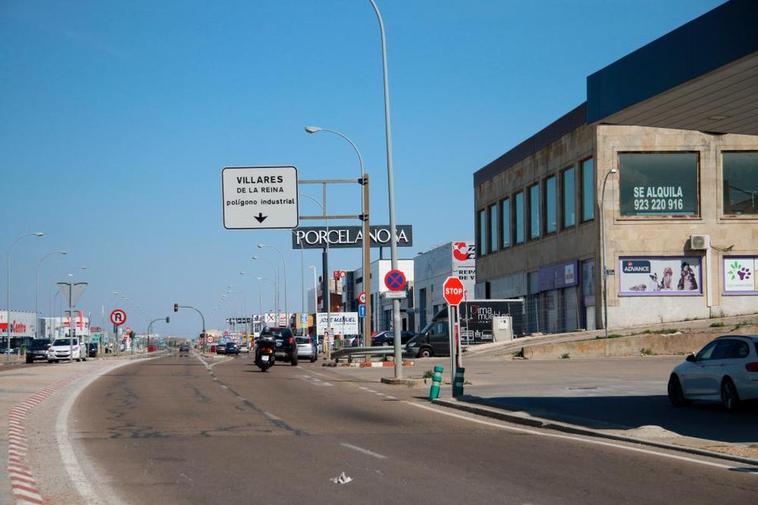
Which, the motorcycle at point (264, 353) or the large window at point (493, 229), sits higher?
the large window at point (493, 229)

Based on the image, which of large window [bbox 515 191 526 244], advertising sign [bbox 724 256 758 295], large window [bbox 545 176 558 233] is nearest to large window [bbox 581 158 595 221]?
large window [bbox 545 176 558 233]

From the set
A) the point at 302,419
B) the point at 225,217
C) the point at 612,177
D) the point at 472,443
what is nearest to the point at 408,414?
the point at 302,419

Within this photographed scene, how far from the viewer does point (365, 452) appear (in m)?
14.2

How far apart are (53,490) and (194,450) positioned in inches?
149

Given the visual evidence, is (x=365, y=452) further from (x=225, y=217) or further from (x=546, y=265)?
(x=546, y=265)

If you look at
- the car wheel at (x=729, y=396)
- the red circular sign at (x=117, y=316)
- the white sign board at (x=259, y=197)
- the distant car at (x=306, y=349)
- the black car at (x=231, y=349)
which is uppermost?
the white sign board at (x=259, y=197)

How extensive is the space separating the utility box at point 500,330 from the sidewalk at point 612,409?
66.5 ft

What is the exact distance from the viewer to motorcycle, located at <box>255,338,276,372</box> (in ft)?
136

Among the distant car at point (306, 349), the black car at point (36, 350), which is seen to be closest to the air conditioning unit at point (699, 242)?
the distant car at point (306, 349)

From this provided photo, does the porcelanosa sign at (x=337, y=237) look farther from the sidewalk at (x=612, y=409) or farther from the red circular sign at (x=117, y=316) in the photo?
the sidewalk at (x=612, y=409)

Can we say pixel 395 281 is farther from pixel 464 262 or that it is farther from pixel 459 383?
pixel 464 262

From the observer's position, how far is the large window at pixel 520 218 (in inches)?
2581

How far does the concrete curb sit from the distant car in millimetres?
36214

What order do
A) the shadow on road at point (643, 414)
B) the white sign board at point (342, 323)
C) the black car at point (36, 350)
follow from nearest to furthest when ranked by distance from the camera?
the shadow on road at point (643, 414), the black car at point (36, 350), the white sign board at point (342, 323)
